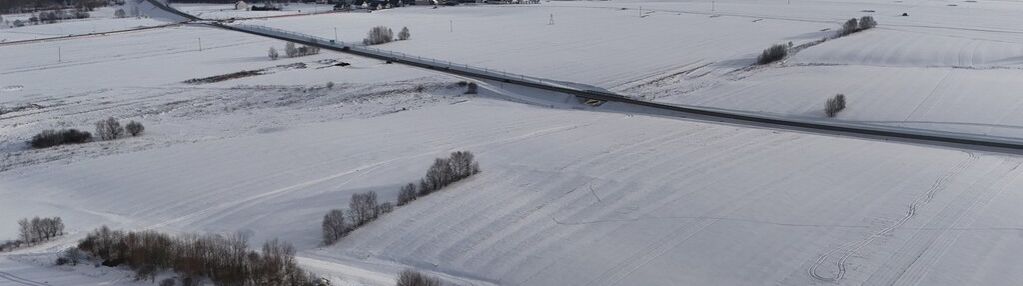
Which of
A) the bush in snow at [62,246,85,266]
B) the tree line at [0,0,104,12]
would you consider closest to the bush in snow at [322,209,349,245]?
the bush in snow at [62,246,85,266]

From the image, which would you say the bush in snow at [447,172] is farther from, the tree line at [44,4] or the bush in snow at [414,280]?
the tree line at [44,4]

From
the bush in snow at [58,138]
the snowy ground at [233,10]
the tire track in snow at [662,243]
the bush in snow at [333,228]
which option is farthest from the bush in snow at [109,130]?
the snowy ground at [233,10]

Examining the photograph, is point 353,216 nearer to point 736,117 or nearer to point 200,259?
point 200,259

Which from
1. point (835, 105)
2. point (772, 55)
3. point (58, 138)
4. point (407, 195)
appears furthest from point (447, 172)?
point (772, 55)

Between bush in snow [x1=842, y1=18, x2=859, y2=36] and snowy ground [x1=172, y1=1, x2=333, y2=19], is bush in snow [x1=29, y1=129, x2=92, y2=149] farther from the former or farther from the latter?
snowy ground [x1=172, y1=1, x2=333, y2=19]

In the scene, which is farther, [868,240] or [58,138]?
[58,138]

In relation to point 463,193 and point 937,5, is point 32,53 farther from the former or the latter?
point 937,5
